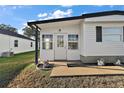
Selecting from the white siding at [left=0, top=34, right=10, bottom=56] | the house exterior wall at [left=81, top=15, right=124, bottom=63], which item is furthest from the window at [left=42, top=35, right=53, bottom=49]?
the white siding at [left=0, top=34, right=10, bottom=56]

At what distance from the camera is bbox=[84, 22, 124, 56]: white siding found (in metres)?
12.4

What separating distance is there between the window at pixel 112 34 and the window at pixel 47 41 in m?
4.08

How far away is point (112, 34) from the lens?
41.2 feet

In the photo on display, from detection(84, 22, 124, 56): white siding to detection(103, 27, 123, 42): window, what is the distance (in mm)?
204

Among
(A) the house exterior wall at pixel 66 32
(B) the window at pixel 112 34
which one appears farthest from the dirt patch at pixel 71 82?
A: (A) the house exterior wall at pixel 66 32

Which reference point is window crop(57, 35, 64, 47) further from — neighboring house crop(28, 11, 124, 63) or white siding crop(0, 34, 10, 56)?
white siding crop(0, 34, 10, 56)

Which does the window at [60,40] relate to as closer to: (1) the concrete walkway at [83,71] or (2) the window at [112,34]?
(2) the window at [112,34]

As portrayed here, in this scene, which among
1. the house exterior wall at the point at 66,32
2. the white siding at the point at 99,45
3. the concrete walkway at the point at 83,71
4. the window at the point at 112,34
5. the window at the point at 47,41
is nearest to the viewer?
the concrete walkway at the point at 83,71

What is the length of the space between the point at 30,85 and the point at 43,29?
687 centimetres

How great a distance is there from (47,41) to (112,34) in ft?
15.7

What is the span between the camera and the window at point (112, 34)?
12562mm

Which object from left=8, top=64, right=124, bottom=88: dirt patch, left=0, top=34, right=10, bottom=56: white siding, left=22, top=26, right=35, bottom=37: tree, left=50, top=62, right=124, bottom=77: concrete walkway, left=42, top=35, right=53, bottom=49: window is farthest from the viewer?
left=22, top=26, right=35, bottom=37: tree

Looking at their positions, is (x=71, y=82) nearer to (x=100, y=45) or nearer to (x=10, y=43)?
(x=100, y=45)

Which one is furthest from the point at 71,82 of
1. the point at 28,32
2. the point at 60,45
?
the point at 28,32
